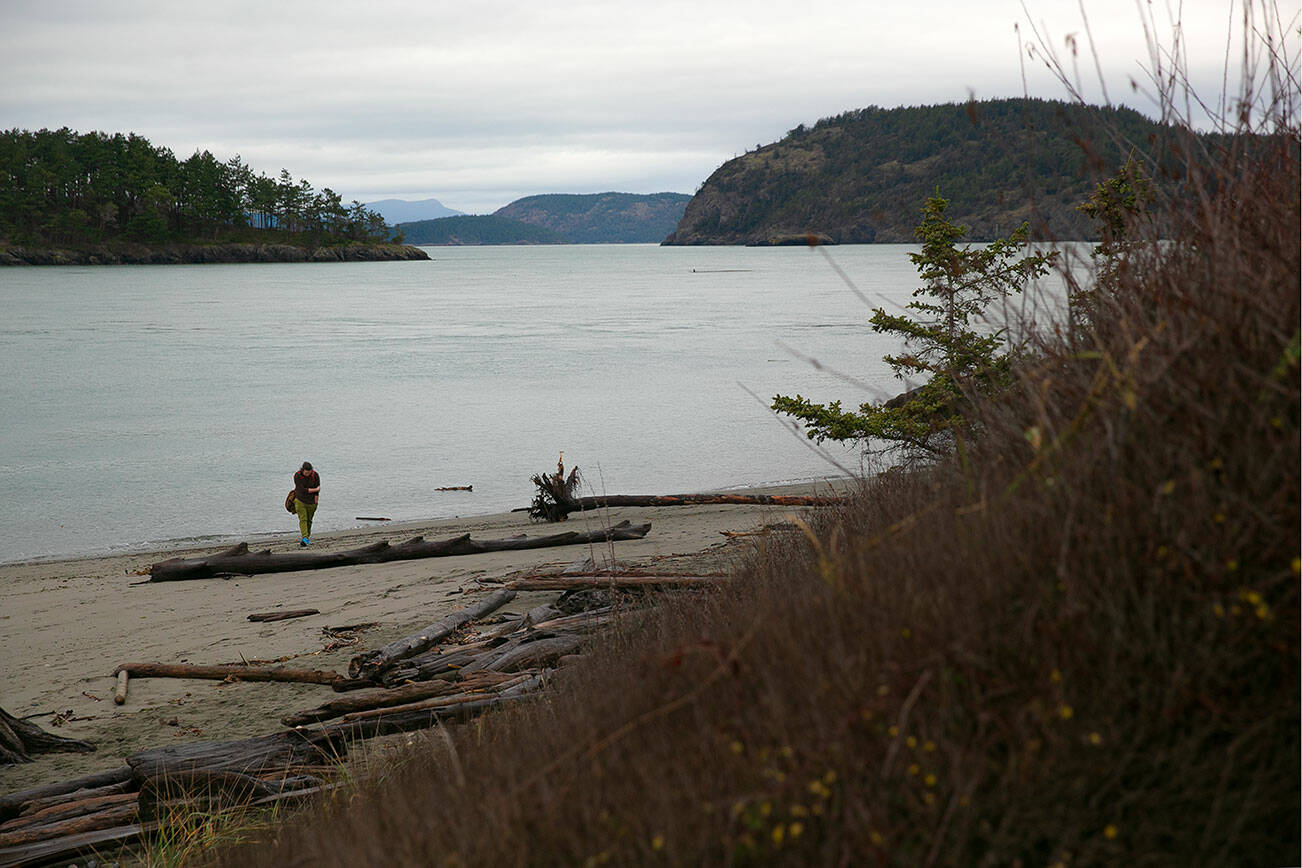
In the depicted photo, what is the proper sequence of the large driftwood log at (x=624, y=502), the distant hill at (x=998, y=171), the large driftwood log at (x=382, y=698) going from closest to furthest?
the distant hill at (x=998, y=171) < the large driftwood log at (x=382, y=698) < the large driftwood log at (x=624, y=502)

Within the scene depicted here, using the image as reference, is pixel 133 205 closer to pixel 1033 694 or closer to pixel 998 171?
pixel 998 171

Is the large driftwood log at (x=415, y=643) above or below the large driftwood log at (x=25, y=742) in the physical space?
above

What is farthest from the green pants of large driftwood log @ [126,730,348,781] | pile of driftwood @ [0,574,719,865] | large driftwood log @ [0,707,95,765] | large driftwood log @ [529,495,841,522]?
large driftwood log @ [126,730,348,781]

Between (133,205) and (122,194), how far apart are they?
2094mm

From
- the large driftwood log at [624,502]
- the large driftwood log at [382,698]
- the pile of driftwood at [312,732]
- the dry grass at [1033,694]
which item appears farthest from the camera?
the large driftwood log at [624,502]

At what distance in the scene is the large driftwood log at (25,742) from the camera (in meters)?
6.48

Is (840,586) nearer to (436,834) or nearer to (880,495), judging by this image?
(436,834)

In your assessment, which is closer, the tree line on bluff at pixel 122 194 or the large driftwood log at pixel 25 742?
the large driftwood log at pixel 25 742

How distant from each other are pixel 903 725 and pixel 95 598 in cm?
1166

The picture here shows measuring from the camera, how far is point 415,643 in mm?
7602

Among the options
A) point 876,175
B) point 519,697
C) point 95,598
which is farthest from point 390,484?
point 876,175

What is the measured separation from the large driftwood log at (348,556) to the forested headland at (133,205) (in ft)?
482

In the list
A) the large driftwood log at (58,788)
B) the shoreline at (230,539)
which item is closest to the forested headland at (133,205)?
the shoreline at (230,539)

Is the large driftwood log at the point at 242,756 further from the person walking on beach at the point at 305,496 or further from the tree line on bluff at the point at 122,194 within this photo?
the tree line on bluff at the point at 122,194
